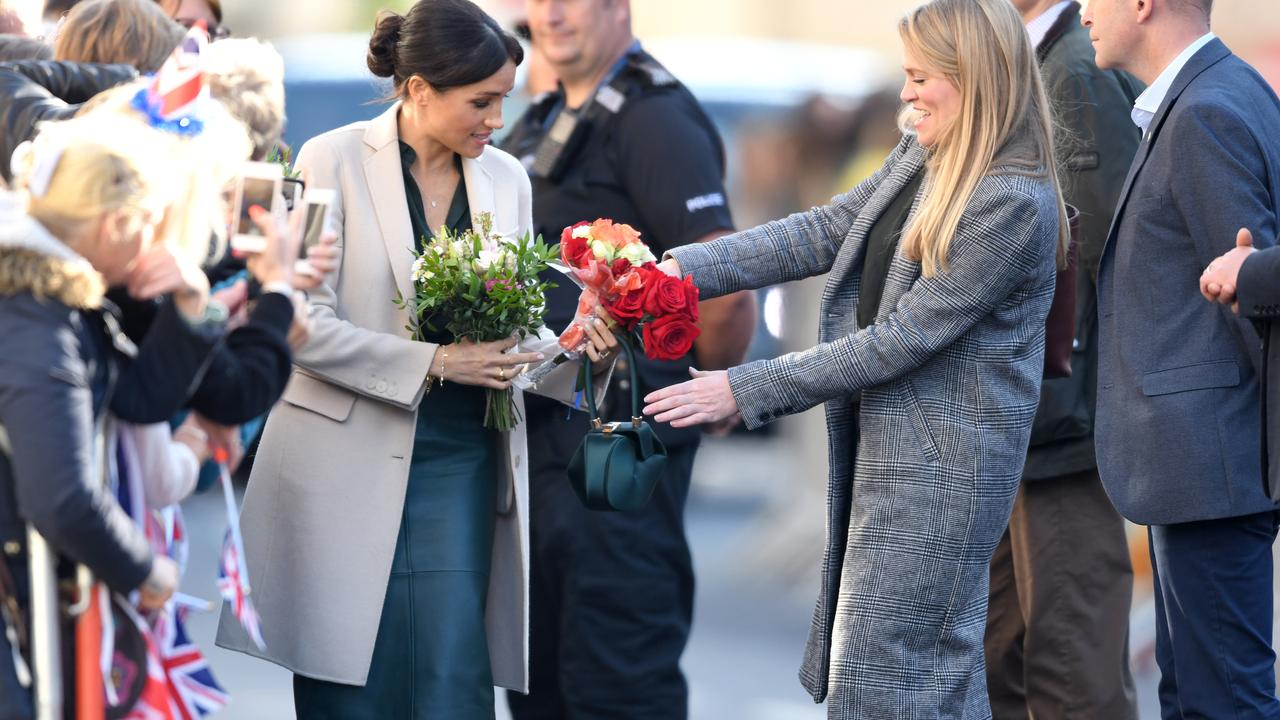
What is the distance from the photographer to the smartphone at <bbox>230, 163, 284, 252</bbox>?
11.4 feet

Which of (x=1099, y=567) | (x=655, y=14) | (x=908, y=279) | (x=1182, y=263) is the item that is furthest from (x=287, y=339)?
(x=655, y=14)

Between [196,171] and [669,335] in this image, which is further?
[669,335]

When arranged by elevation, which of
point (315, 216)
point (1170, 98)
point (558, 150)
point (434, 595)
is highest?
point (558, 150)

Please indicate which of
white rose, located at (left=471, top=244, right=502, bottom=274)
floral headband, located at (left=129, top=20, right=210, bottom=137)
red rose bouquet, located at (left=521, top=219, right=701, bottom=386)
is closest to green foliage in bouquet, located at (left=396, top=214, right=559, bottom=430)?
white rose, located at (left=471, top=244, right=502, bottom=274)

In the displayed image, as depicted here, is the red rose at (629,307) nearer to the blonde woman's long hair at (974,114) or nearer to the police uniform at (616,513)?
the blonde woman's long hair at (974,114)

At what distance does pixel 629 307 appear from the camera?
13.3 ft

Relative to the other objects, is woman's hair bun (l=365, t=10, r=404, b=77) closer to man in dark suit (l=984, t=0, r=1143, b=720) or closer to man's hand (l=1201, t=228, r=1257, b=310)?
man in dark suit (l=984, t=0, r=1143, b=720)

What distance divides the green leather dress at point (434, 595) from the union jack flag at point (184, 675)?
103 centimetres

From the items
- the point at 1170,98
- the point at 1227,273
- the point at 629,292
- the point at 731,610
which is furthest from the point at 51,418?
the point at 731,610

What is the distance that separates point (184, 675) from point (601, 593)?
2.13m

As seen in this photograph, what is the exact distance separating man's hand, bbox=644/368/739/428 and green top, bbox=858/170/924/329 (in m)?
0.39

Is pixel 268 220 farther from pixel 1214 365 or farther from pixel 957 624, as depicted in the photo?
pixel 1214 365

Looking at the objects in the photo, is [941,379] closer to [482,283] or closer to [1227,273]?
[1227,273]

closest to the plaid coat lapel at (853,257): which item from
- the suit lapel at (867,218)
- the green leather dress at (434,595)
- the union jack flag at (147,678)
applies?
the suit lapel at (867,218)
